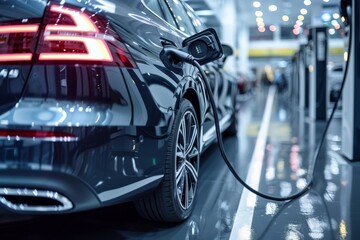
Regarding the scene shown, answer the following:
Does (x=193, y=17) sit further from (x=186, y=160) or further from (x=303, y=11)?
(x=186, y=160)

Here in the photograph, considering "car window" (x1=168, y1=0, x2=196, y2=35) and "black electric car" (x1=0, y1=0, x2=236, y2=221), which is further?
"car window" (x1=168, y1=0, x2=196, y2=35)

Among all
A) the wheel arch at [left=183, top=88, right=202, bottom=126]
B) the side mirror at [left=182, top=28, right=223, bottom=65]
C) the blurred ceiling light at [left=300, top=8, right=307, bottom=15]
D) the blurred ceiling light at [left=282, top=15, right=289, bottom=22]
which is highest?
the blurred ceiling light at [left=300, top=8, right=307, bottom=15]

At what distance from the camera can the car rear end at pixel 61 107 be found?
1.84 m

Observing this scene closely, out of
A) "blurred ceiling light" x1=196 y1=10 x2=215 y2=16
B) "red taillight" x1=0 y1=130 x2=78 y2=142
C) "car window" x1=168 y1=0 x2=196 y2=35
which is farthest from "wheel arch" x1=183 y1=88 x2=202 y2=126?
"blurred ceiling light" x1=196 y1=10 x2=215 y2=16

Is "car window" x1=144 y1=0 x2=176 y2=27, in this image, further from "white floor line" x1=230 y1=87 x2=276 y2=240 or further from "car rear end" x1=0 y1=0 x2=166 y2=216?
"white floor line" x1=230 y1=87 x2=276 y2=240

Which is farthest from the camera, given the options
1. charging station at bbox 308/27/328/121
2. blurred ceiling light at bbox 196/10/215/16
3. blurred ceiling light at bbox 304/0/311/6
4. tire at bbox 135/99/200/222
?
blurred ceiling light at bbox 196/10/215/16

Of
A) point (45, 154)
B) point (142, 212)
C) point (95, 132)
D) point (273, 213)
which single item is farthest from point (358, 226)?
point (45, 154)

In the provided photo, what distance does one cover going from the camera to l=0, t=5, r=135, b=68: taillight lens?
1930 millimetres

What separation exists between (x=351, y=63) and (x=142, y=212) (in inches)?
122

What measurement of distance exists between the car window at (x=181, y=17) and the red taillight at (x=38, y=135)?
1.70 m

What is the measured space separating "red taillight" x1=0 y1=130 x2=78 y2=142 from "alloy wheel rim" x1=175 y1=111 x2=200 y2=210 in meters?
0.84

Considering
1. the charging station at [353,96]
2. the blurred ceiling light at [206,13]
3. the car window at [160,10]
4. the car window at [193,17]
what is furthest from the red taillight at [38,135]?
the blurred ceiling light at [206,13]

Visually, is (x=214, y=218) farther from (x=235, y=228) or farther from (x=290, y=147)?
(x=290, y=147)

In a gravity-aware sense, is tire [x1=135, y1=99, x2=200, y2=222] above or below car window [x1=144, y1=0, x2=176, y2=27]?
below
